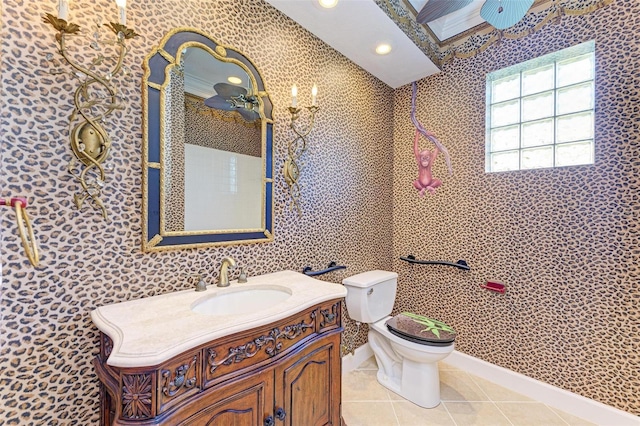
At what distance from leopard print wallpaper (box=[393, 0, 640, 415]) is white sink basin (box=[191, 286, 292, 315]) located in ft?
5.37

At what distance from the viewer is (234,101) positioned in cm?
153

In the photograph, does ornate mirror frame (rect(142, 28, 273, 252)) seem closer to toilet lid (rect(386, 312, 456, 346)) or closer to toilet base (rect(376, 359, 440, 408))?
toilet lid (rect(386, 312, 456, 346))

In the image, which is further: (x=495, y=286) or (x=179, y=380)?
(x=495, y=286)

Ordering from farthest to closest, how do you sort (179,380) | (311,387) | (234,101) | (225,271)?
(234,101)
(225,271)
(311,387)
(179,380)

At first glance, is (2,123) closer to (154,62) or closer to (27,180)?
(27,180)

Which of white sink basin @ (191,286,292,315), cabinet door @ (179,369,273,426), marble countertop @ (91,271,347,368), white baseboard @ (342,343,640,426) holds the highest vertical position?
marble countertop @ (91,271,347,368)

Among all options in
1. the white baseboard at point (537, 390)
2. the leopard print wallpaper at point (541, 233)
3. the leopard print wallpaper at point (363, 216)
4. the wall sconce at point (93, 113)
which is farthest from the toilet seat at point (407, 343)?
the wall sconce at point (93, 113)

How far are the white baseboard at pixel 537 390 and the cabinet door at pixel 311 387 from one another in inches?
36.4

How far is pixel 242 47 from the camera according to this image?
5.09 feet

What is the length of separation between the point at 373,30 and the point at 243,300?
199 cm

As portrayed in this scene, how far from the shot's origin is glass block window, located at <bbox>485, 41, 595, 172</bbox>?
1.82 m

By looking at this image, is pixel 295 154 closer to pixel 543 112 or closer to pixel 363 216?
pixel 363 216

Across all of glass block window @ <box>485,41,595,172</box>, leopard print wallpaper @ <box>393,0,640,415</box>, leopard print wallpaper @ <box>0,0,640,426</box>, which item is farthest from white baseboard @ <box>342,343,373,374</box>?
glass block window @ <box>485,41,595,172</box>

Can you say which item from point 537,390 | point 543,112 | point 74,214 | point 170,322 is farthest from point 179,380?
point 543,112
